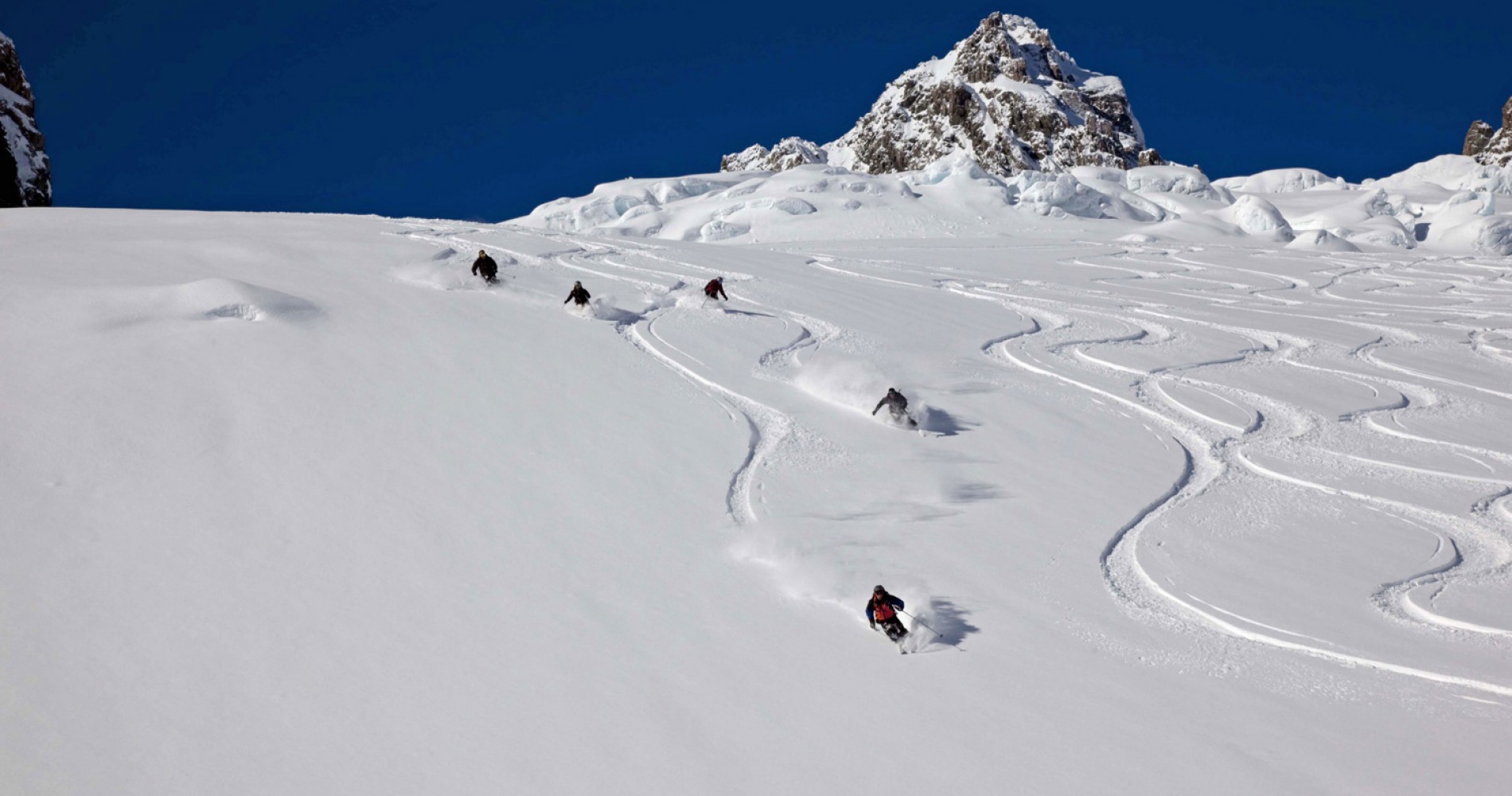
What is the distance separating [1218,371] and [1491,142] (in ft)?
398

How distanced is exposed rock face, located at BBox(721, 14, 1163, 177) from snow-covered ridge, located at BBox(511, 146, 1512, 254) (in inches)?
2218

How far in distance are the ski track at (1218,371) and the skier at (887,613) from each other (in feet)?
7.26

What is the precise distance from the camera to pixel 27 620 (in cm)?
658

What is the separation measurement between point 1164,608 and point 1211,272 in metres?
24.9

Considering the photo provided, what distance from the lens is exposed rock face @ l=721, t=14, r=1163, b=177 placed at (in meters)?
117

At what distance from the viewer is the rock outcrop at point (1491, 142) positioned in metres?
104

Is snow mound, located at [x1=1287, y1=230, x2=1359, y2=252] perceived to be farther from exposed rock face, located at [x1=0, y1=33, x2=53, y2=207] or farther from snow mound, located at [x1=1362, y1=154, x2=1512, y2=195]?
exposed rock face, located at [x1=0, y1=33, x2=53, y2=207]

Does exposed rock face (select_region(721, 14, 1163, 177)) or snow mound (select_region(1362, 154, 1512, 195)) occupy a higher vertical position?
exposed rock face (select_region(721, 14, 1163, 177))

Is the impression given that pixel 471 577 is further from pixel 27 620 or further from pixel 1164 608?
pixel 1164 608

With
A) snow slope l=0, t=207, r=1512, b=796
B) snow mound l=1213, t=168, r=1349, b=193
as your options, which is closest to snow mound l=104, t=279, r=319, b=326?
snow slope l=0, t=207, r=1512, b=796

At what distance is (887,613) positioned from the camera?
736 centimetres

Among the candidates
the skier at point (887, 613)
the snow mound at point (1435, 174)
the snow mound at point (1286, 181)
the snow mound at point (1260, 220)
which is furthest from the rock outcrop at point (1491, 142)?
the skier at point (887, 613)

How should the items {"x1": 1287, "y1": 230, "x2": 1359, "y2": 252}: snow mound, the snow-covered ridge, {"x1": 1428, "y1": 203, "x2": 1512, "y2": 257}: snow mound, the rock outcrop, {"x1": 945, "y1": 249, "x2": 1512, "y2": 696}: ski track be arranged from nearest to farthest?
{"x1": 945, "y1": 249, "x2": 1512, "y2": 696}: ski track, {"x1": 1287, "y1": 230, "x2": 1359, "y2": 252}: snow mound, the snow-covered ridge, {"x1": 1428, "y1": 203, "x2": 1512, "y2": 257}: snow mound, the rock outcrop

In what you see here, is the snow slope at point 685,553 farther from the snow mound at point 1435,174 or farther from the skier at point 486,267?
the snow mound at point 1435,174
